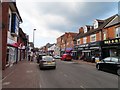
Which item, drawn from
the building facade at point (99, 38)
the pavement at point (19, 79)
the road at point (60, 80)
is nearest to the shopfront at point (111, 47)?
the building facade at point (99, 38)

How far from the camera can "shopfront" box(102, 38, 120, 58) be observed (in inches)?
950

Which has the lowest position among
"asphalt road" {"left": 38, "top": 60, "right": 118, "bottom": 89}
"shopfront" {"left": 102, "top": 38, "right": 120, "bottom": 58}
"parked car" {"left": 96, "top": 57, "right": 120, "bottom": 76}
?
"asphalt road" {"left": 38, "top": 60, "right": 118, "bottom": 89}

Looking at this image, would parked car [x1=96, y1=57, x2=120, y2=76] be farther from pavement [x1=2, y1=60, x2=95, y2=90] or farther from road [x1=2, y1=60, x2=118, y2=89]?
pavement [x1=2, y1=60, x2=95, y2=90]

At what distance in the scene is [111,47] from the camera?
2583 cm

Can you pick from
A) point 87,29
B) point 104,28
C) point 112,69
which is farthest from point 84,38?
point 112,69

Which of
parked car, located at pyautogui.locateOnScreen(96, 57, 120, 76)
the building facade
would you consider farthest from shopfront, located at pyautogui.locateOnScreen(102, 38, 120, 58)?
parked car, located at pyautogui.locateOnScreen(96, 57, 120, 76)

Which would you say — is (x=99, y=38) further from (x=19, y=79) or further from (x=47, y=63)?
(x=19, y=79)

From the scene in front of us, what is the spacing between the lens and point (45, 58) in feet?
61.6

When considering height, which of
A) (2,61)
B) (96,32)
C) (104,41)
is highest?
(96,32)

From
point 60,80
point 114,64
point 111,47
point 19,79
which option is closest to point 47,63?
point 19,79

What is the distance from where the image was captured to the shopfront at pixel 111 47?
2414cm

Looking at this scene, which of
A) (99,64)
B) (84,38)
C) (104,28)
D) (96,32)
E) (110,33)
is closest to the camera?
(99,64)

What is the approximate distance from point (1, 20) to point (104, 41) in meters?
17.6

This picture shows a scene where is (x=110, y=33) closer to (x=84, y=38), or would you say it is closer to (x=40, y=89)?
(x=84, y=38)
